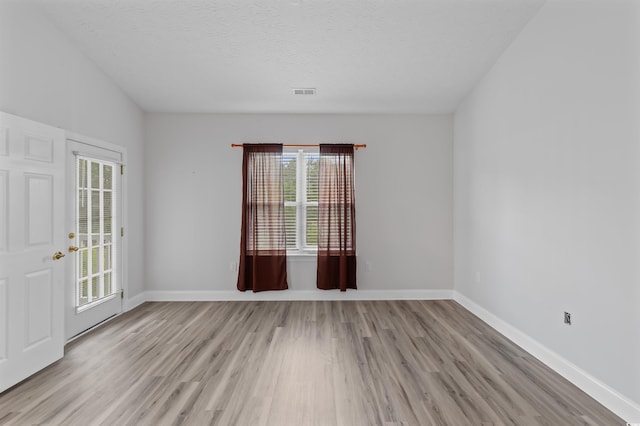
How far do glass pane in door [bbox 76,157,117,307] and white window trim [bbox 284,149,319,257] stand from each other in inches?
89.7

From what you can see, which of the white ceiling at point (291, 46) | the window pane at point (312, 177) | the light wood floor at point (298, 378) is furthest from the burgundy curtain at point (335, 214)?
the light wood floor at point (298, 378)

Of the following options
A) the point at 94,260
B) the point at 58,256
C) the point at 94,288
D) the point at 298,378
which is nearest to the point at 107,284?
the point at 94,288

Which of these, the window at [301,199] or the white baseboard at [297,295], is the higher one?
the window at [301,199]

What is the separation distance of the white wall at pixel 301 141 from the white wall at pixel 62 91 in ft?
1.07

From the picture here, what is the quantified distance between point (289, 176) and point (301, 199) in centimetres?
39

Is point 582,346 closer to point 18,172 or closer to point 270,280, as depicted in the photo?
point 270,280

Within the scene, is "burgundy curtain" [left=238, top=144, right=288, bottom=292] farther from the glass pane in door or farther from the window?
the glass pane in door

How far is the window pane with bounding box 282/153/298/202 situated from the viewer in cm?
461

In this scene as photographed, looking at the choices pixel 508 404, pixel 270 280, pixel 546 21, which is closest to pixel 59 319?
pixel 270 280

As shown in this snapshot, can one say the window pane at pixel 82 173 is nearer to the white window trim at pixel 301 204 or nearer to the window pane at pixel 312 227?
the white window trim at pixel 301 204

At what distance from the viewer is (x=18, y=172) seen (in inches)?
93.4

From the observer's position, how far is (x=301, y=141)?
15.1ft

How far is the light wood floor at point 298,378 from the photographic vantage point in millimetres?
1979

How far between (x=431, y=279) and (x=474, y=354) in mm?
1844
